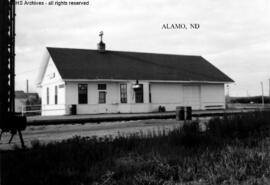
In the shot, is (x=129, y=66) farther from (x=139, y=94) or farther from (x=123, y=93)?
(x=123, y=93)

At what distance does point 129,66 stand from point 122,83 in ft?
9.60

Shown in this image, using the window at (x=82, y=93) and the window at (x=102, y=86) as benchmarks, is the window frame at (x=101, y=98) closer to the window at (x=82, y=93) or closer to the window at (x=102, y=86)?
the window at (x=102, y=86)

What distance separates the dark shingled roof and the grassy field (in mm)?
20689

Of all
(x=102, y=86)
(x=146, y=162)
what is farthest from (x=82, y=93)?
(x=146, y=162)

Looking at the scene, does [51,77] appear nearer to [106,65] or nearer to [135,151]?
[106,65]

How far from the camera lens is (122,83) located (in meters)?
30.2

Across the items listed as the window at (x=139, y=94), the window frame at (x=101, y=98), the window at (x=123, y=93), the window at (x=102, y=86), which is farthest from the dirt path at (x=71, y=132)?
the window at (x=139, y=94)

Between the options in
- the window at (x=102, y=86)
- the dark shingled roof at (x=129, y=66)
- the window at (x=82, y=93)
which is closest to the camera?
the window at (x=82, y=93)

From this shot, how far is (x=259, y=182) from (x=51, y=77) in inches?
1099

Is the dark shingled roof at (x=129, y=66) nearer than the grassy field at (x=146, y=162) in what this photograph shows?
No

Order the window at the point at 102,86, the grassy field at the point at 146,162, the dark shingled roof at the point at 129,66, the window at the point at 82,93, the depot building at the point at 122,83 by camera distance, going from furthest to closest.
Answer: the dark shingled roof at the point at 129,66
the window at the point at 102,86
the depot building at the point at 122,83
the window at the point at 82,93
the grassy field at the point at 146,162

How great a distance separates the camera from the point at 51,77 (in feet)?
103

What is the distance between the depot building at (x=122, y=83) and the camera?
93.9 ft

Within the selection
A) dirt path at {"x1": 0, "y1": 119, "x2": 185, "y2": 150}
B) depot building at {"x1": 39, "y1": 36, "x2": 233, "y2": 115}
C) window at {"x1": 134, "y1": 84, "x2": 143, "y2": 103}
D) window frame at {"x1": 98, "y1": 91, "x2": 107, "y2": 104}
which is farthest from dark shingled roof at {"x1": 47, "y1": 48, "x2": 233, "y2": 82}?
dirt path at {"x1": 0, "y1": 119, "x2": 185, "y2": 150}
